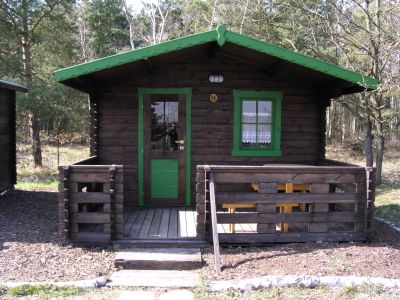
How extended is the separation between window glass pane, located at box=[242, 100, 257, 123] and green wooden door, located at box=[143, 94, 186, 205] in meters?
1.09

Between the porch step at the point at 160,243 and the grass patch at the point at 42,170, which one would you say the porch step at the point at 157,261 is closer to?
the porch step at the point at 160,243

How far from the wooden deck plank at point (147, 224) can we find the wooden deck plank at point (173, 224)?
1.03 feet

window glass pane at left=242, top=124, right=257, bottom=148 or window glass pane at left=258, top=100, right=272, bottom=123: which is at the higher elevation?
window glass pane at left=258, top=100, right=272, bottom=123

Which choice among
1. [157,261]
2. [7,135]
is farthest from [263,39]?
[157,261]

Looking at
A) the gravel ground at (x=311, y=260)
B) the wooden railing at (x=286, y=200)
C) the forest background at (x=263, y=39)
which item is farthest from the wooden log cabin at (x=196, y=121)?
the forest background at (x=263, y=39)

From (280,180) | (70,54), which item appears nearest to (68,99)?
(70,54)

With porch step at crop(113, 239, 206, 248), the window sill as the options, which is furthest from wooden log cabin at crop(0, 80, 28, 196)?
the window sill

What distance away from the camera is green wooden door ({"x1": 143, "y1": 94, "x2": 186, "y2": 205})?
738 centimetres

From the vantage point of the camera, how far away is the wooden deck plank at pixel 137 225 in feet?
18.9

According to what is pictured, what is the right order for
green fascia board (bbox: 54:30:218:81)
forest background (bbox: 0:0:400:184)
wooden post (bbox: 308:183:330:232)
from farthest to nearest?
forest background (bbox: 0:0:400:184) < green fascia board (bbox: 54:30:218:81) < wooden post (bbox: 308:183:330:232)

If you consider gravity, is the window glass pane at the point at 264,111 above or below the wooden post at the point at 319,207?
above

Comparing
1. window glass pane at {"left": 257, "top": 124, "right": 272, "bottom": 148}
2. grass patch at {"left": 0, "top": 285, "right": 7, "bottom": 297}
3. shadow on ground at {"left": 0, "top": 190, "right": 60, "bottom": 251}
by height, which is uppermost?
window glass pane at {"left": 257, "top": 124, "right": 272, "bottom": 148}

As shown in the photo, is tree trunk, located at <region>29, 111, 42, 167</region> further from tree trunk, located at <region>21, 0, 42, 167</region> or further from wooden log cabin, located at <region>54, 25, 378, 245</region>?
wooden log cabin, located at <region>54, 25, 378, 245</region>

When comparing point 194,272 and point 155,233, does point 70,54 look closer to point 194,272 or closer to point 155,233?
point 155,233
